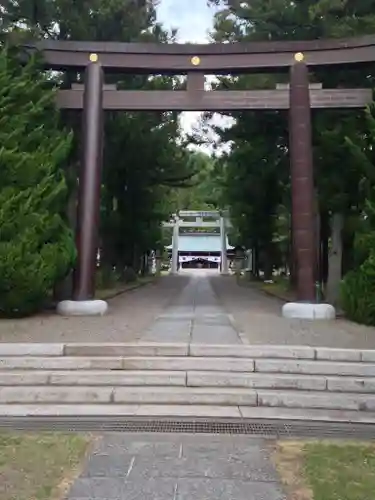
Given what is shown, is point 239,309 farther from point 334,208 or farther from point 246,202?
point 246,202

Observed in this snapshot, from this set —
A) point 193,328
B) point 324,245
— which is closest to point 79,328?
point 193,328

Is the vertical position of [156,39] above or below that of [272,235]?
above

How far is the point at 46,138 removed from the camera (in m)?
11.9

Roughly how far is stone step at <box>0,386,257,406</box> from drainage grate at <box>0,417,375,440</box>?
1.56 feet

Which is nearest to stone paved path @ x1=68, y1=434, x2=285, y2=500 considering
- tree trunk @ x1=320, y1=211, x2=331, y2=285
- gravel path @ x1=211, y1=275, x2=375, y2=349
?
gravel path @ x1=211, y1=275, x2=375, y2=349

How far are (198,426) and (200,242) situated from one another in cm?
5970

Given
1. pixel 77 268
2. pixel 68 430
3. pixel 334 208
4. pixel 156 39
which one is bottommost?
pixel 68 430

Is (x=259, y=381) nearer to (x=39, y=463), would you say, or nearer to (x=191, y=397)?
(x=191, y=397)

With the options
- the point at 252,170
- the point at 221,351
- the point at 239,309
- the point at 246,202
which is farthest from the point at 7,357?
the point at 246,202

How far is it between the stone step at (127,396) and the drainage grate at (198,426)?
0.48 meters

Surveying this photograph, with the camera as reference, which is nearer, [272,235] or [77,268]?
[77,268]

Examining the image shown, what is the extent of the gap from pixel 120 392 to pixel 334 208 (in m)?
8.75

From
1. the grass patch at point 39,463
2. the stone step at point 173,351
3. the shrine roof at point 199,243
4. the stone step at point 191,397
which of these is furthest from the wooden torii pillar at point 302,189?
the shrine roof at point 199,243

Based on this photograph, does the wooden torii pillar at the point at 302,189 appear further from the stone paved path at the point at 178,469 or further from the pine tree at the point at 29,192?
the stone paved path at the point at 178,469
